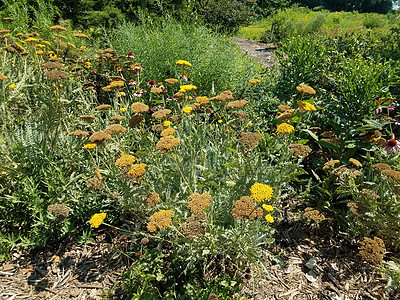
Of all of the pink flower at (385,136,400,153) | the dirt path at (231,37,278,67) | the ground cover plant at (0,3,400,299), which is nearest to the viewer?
the ground cover plant at (0,3,400,299)

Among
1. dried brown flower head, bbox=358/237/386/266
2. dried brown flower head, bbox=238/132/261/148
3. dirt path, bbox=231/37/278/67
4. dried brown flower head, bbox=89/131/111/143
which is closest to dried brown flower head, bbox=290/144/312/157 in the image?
dried brown flower head, bbox=238/132/261/148

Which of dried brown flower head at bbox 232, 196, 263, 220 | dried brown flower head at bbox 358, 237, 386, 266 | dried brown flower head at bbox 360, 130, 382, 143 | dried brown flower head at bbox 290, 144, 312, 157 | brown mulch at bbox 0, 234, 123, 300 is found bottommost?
brown mulch at bbox 0, 234, 123, 300

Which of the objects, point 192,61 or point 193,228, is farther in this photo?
point 192,61

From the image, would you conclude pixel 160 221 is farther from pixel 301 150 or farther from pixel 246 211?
pixel 301 150

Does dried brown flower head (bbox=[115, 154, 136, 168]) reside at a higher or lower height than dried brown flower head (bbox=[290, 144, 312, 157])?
lower

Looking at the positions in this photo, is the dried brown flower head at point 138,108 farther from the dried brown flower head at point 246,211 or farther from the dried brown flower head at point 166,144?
the dried brown flower head at point 246,211

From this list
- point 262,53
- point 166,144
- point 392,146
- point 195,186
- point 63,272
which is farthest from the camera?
point 262,53

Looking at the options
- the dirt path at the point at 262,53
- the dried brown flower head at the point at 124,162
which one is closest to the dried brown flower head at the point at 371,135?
the dried brown flower head at the point at 124,162

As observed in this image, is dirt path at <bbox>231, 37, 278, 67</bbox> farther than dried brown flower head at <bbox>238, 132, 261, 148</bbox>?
Yes

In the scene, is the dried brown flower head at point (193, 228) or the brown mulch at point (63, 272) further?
the brown mulch at point (63, 272)

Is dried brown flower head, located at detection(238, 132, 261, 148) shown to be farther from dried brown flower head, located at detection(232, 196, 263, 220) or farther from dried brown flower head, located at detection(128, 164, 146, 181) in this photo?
dried brown flower head, located at detection(128, 164, 146, 181)

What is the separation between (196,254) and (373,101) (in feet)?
6.64

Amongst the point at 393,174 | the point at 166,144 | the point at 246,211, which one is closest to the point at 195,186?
the point at 166,144

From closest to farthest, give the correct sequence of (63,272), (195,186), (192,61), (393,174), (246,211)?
(246,211)
(393,174)
(195,186)
(63,272)
(192,61)
